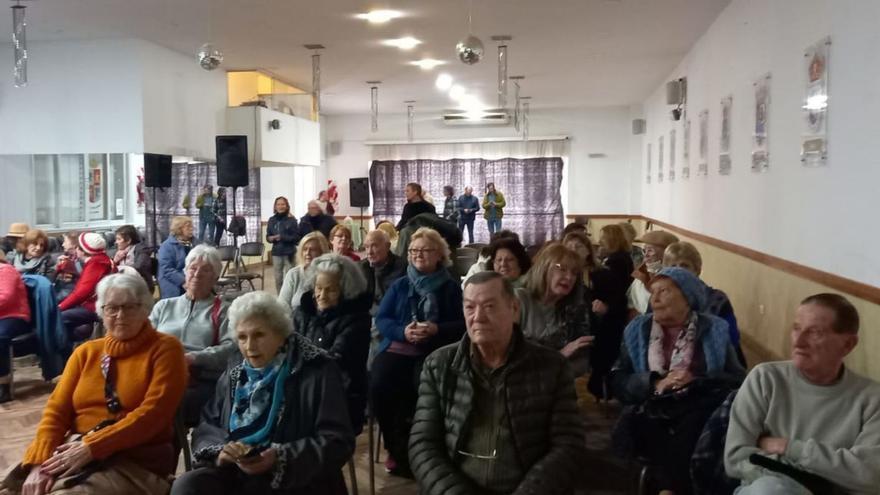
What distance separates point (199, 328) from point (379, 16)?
16.0ft

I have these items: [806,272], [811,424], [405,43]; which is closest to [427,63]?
[405,43]

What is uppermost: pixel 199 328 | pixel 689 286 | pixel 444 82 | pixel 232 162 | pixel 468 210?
pixel 444 82

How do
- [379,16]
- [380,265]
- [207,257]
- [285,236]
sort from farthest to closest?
[285,236] → [379,16] → [380,265] → [207,257]

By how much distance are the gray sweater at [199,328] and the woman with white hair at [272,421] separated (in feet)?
2.01

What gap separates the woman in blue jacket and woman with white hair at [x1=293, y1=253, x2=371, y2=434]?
120 inches

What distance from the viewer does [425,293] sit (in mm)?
3920

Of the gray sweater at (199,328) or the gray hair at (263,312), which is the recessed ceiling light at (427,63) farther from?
the gray hair at (263,312)

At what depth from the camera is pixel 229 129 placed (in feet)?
35.4

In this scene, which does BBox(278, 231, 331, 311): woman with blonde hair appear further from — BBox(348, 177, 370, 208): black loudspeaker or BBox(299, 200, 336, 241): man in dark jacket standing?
BBox(348, 177, 370, 208): black loudspeaker

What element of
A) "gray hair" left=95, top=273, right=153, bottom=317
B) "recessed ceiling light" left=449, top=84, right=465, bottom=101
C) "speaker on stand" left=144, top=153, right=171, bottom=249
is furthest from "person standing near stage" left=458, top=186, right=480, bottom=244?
"gray hair" left=95, top=273, right=153, bottom=317

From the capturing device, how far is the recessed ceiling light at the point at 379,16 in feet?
24.0

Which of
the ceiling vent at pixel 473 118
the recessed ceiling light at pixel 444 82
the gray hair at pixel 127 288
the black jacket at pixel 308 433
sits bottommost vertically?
the black jacket at pixel 308 433

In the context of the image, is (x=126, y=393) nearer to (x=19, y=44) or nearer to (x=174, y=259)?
(x=174, y=259)

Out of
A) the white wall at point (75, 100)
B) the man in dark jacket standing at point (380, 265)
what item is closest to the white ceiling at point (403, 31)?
the white wall at point (75, 100)
